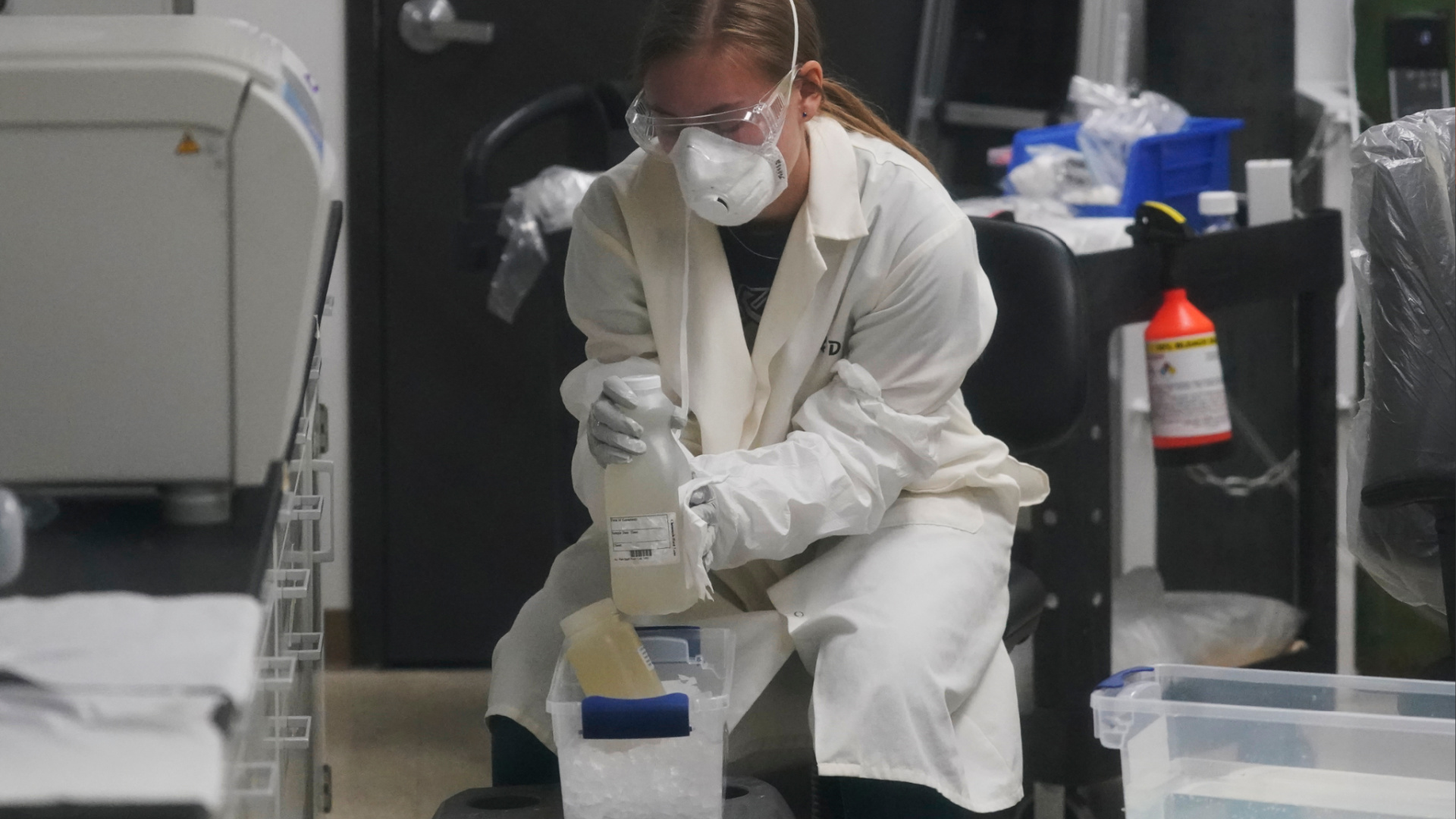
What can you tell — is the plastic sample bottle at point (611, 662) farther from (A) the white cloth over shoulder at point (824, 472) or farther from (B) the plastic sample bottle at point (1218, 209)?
(B) the plastic sample bottle at point (1218, 209)

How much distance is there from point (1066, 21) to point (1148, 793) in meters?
1.78

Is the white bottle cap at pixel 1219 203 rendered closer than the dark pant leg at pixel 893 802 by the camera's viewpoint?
No

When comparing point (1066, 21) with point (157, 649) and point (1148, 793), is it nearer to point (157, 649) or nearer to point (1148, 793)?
point (1148, 793)

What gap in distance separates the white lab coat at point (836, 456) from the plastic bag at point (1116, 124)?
0.80 m

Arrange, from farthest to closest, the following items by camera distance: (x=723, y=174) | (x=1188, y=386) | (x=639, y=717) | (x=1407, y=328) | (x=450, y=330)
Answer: (x=450, y=330), (x=1188, y=386), (x=1407, y=328), (x=723, y=174), (x=639, y=717)

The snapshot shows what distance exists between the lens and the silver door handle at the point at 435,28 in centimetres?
273

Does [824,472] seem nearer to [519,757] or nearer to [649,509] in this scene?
[649,509]

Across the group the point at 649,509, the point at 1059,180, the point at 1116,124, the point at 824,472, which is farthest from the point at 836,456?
the point at 1116,124

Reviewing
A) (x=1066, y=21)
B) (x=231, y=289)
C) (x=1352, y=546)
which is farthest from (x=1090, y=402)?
(x=231, y=289)

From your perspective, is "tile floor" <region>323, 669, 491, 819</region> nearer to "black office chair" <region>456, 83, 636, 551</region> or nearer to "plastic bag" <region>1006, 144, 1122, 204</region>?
"black office chair" <region>456, 83, 636, 551</region>

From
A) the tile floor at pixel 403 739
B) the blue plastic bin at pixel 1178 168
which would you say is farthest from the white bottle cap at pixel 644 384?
the blue plastic bin at pixel 1178 168

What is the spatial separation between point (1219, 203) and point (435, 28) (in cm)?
138

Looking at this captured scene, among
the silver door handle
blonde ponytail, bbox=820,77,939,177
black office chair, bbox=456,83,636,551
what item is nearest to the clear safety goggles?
blonde ponytail, bbox=820,77,939,177

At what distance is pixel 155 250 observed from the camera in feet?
3.46
